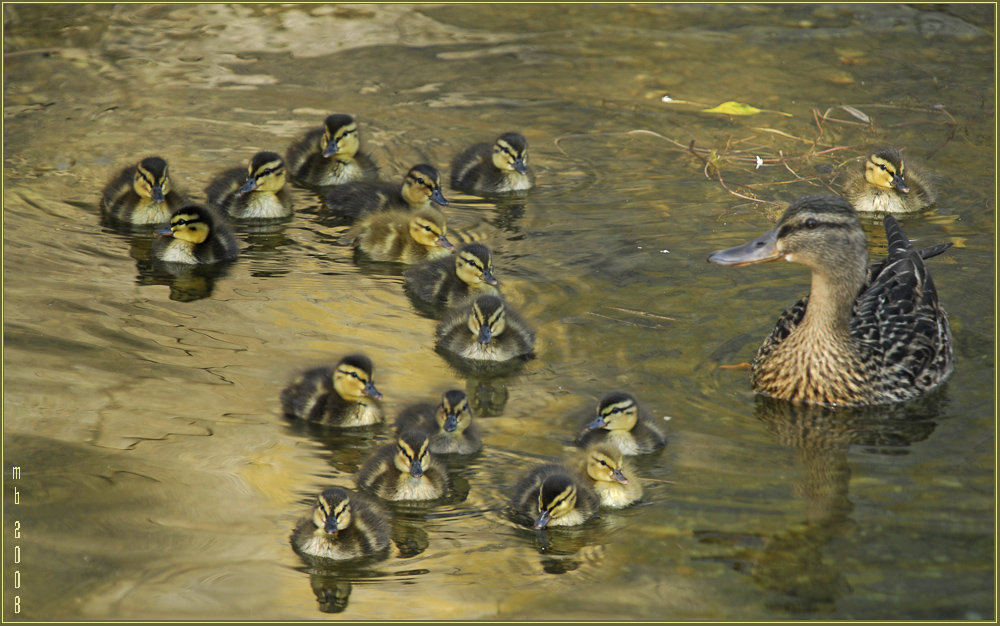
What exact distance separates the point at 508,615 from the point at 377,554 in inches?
20.7

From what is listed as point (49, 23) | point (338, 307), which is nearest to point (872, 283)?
point (338, 307)

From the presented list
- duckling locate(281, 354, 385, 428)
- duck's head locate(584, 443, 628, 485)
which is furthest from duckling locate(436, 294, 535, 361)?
duck's head locate(584, 443, 628, 485)

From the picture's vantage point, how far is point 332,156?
6.44 meters

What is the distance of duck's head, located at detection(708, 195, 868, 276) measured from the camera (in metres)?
4.19

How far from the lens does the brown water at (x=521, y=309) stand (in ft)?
11.0

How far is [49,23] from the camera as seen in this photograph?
845 cm

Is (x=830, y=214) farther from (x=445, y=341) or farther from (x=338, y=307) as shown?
(x=338, y=307)

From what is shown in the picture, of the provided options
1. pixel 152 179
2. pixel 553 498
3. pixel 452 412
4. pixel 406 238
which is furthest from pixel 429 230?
pixel 553 498

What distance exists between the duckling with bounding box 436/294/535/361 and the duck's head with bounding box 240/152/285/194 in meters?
1.73

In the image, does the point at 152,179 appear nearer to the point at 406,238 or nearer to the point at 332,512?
the point at 406,238

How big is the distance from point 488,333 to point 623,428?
35.0 inches

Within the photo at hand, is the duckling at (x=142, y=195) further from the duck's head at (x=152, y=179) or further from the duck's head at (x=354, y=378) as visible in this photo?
the duck's head at (x=354, y=378)

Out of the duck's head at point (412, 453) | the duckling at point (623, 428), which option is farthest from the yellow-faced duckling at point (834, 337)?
the duck's head at point (412, 453)

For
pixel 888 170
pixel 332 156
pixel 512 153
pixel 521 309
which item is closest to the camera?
pixel 521 309
